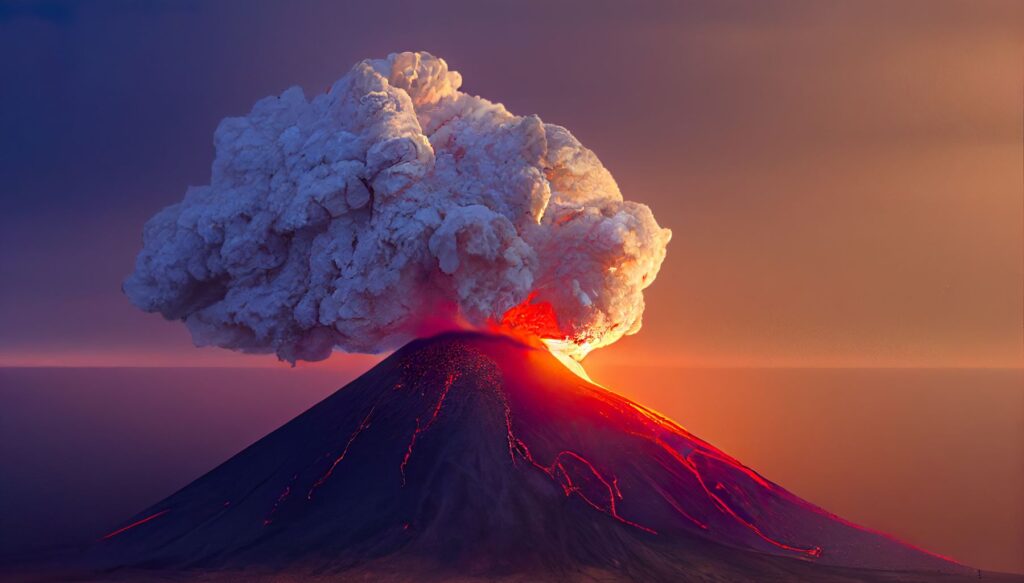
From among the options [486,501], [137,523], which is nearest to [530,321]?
[486,501]

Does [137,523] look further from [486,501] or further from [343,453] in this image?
[486,501]

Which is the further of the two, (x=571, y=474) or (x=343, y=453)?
(x=343, y=453)

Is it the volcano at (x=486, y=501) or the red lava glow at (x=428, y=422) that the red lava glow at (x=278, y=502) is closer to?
the volcano at (x=486, y=501)

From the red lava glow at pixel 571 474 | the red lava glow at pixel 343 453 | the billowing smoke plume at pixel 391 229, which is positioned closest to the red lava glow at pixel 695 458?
the red lava glow at pixel 571 474

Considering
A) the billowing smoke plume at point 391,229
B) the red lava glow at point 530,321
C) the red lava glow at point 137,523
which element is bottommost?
the red lava glow at point 137,523

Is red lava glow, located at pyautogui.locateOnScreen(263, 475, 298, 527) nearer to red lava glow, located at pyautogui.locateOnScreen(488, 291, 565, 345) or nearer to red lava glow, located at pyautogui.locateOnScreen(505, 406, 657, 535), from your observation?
red lava glow, located at pyautogui.locateOnScreen(505, 406, 657, 535)

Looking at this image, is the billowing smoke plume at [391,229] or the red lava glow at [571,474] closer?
the red lava glow at [571,474]

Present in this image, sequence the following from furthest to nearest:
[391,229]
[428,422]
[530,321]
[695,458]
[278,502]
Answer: [530,321]
[695,458]
[428,422]
[391,229]
[278,502]

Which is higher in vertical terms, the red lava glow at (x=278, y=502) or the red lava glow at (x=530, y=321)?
the red lava glow at (x=530, y=321)
